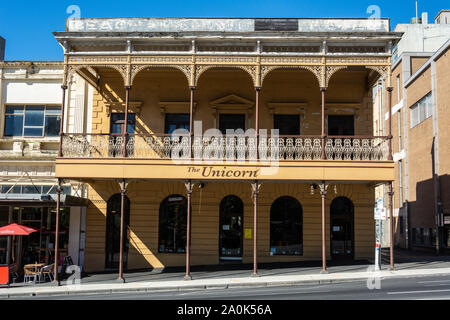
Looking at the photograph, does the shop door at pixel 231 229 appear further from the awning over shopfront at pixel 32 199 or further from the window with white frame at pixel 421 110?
the window with white frame at pixel 421 110

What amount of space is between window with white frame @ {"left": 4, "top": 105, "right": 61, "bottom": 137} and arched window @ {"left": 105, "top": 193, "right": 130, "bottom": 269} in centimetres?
427

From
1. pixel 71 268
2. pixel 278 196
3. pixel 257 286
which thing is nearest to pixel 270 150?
pixel 278 196

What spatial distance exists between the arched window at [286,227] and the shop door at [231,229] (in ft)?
4.74

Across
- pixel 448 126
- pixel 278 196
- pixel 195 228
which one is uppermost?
pixel 448 126

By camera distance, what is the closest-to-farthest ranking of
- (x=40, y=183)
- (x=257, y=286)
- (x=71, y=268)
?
(x=257, y=286) < (x=71, y=268) < (x=40, y=183)

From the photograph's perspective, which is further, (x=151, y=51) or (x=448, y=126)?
(x=448, y=126)

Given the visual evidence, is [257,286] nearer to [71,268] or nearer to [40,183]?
[71,268]

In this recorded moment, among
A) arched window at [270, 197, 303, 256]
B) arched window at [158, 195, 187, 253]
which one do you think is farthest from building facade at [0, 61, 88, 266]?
arched window at [270, 197, 303, 256]

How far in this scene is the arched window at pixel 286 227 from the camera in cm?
2078

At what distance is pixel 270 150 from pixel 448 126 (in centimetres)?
1285

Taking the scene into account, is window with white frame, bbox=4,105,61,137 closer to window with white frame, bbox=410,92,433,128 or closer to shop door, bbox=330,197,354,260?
shop door, bbox=330,197,354,260

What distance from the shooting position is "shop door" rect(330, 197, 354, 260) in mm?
20859

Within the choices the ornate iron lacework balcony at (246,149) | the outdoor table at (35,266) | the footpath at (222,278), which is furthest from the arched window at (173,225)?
the outdoor table at (35,266)

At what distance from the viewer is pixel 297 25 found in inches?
775
